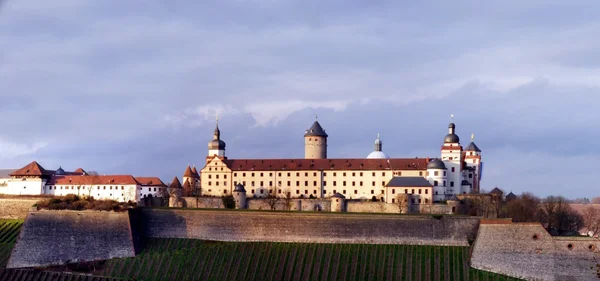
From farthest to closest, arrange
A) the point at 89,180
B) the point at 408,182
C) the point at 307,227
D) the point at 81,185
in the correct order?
the point at 89,180, the point at 81,185, the point at 408,182, the point at 307,227

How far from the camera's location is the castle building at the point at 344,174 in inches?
2539

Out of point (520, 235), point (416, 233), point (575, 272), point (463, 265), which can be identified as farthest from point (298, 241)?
point (575, 272)

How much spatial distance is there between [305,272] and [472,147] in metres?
26.6

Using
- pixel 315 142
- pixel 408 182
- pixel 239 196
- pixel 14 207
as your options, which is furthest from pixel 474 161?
pixel 14 207

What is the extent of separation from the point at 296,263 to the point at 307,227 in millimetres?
3871

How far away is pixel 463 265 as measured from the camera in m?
47.7

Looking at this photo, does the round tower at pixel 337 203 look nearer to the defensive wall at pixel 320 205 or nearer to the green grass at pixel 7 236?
the defensive wall at pixel 320 205

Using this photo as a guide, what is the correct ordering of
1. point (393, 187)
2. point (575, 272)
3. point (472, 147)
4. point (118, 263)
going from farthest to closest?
point (472, 147) < point (393, 187) < point (118, 263) < point (575, 272)

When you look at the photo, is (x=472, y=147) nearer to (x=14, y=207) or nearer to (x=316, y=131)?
(x=316, y=131)

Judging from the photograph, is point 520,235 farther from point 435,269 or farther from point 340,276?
point 340,276

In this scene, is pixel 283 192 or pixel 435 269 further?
pixel 283 192

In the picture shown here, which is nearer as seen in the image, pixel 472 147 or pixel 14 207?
pixel 14 207

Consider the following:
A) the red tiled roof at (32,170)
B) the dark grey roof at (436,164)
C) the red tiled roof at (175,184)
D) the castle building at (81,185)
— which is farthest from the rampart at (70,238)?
the dark grey roof at (436,164)

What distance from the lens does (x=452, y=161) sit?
65.1 m
